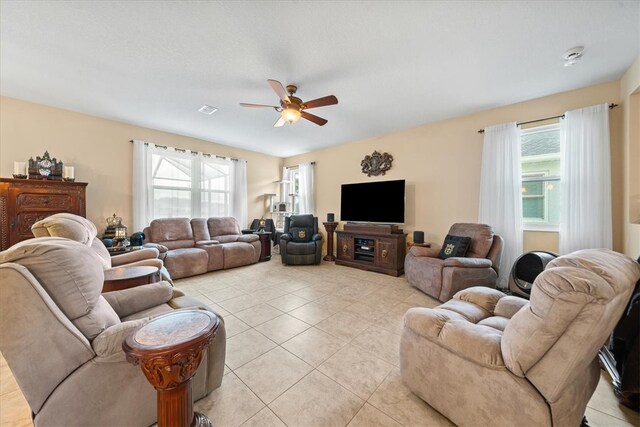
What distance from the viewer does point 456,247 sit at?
3180 mm

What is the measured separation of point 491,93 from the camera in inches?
114

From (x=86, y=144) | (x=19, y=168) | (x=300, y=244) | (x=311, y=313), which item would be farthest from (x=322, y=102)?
(x=19, y=168)

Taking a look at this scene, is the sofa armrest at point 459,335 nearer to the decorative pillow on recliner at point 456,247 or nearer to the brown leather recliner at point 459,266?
the brown leather recliner at point 459,266

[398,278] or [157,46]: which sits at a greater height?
[157,46]

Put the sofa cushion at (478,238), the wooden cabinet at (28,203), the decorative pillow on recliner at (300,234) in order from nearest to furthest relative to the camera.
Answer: the wooden cabinet at (28,203) < the sofa cushion at (478,238) < the decorative pillow on recliner at (300,234)

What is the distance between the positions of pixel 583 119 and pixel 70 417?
16.7ft

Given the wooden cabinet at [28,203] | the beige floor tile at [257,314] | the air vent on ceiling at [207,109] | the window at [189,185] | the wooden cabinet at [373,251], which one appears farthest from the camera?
the window at [189,185]

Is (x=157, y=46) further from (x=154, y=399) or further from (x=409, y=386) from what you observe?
(x=409, y=386)

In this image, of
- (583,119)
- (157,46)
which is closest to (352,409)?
(157,46)

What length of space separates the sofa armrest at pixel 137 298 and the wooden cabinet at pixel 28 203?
8.86 ft

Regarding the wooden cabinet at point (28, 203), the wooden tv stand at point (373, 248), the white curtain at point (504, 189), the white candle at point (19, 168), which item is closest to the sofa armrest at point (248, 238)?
the wooden tv stand at point (373, 248)

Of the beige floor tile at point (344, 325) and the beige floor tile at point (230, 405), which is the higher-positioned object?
the beige floor tile at point (344, 325)

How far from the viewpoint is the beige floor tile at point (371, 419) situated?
1.25 m

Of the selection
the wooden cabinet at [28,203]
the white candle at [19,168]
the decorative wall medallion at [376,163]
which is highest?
the decorative wall medallion at [376,163]
